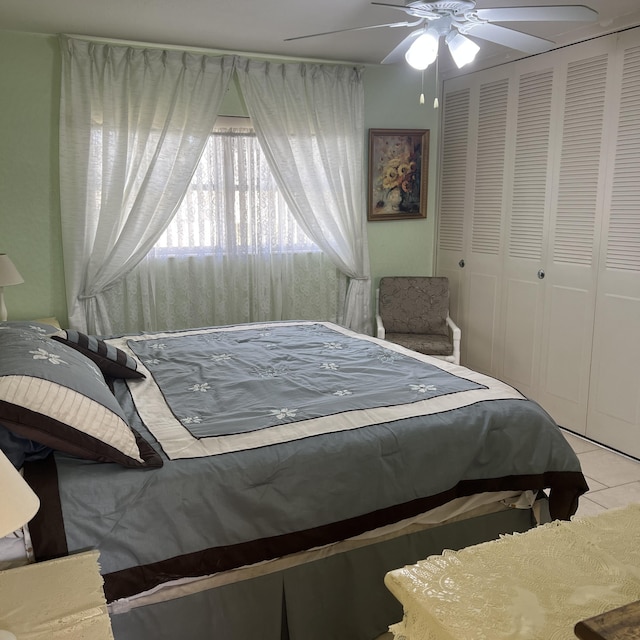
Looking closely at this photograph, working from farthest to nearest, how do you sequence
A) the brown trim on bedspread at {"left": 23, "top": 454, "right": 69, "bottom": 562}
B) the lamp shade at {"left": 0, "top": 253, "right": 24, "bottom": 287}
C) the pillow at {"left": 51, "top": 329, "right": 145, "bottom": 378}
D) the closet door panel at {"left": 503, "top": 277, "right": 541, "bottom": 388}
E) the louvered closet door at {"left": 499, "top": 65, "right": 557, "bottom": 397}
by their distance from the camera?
1. the closet door panel at {"left": 503, "top": 277, "right": 541, "bottom": 388}
2. the louvered closet door at {"left": 499, "top": 65, "right": 557, "bottom": 397}
3. the lamp shade at {"left": 0, "top": 253, "right": 24, "bottom": 287}
4. the pillow at {"left": 51, "top": 329, "right": 145, "bottom": 378}
5. the brown trim on bedspread at {"left": 23, "top": 454, "right": 69, "bottom": 562}

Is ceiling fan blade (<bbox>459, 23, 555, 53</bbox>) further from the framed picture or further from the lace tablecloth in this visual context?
the lace tablecloth

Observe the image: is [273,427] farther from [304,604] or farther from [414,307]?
[414,307]

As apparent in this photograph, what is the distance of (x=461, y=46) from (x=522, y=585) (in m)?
2.26

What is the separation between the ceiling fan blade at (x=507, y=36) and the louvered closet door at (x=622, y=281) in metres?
0.97

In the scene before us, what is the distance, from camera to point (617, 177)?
11.5 feet

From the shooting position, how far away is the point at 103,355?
250 centimetres

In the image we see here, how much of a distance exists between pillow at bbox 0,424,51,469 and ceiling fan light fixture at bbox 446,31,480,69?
90.0 inches

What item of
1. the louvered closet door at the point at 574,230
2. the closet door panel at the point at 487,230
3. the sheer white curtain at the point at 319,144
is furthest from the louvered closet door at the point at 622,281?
the sheer white curtain at the point at 319,144

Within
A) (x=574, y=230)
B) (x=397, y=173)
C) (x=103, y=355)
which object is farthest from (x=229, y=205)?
(x=574, y=230)

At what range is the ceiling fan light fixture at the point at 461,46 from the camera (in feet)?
8.59

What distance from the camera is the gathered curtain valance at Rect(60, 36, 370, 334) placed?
384cm

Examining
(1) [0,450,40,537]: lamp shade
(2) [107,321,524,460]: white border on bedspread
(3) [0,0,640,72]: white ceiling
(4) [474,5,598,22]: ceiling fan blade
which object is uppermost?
(3) [0,0,640,72]: white ceiling

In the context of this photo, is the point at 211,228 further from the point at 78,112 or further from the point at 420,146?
the point at 420,146

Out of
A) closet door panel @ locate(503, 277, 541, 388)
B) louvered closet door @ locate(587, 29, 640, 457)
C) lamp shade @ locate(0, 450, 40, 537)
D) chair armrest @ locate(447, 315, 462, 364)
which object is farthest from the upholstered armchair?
lamp shade @ locate(0, 450, 40, 537)
